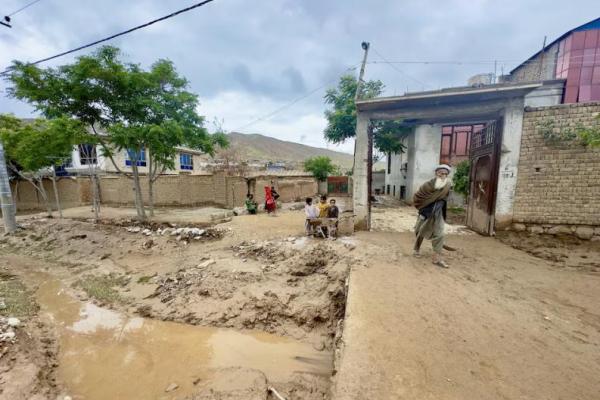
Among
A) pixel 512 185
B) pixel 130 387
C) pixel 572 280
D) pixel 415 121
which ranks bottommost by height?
pixel 130 387

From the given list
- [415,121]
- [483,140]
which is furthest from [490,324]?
[415,121]

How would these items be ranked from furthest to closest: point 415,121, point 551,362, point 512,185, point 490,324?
1. point 415,121
2. point 512,185
3. point 490,324
4. point 551,362

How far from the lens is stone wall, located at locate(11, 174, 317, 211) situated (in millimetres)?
14430

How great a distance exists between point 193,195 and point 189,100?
6495 millimetres

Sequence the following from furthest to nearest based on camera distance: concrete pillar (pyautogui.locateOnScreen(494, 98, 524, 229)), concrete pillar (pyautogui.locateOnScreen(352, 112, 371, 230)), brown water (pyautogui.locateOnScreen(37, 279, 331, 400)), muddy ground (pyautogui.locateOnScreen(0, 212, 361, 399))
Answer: concrete pillar (pyautogui.locateOnScreen(352, 112, 371, 230)) → concrete pillar (pyautogui.locateOnScreen(494, 98, 524, 229)) → muddy ground (pyautogui.locateOnScreen(0, 212, 361, 399)) → brown water (pyautogui.locateOnScreen(37, 279, 331, 400))

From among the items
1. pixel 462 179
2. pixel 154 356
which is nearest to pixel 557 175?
pixel 462 179

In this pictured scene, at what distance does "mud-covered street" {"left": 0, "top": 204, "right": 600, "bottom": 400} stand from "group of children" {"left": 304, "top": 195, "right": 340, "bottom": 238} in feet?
1.82

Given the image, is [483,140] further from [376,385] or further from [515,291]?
[376,385]

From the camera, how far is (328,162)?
2262 centimetres

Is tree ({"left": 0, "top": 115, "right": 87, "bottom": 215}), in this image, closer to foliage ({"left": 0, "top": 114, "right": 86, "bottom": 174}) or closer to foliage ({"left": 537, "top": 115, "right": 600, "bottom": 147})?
foliage ({"left": 0, "top": 114, "right": 86, "bottom": 174})

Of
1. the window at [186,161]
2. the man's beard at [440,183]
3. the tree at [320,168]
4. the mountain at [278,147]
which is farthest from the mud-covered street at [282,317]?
the mountain at [278,147]

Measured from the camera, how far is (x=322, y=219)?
6.79 m

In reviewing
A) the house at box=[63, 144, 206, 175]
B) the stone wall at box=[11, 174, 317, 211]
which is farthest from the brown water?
the house at box=[63, 144, 206, 175]

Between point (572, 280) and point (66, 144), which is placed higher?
point (66, 144)
